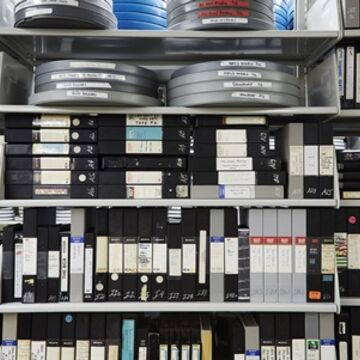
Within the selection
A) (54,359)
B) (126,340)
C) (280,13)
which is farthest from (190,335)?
(280,13)

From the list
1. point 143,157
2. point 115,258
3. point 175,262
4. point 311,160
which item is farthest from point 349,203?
point 115,258

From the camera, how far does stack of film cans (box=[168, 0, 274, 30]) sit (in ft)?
4.37

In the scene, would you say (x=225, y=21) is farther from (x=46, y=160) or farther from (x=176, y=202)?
(x=46, y=160)

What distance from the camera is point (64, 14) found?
49.8 inches

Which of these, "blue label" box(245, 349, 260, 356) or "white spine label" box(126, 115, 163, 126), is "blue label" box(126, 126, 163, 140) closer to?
"white spine label" box(126, 115, 163, 126)

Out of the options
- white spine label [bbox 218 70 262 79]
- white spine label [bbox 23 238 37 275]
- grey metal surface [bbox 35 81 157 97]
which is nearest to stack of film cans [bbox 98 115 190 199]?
grey metal surface [bbox 35 81 157 97]

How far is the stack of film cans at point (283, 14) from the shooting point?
63.3 inches

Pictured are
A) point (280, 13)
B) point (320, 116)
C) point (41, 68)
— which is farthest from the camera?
point (280, 13)

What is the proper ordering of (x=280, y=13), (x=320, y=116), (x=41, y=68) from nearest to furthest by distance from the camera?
(x=41, y=68)
(x=320, y=116)
(x=280, y=13)

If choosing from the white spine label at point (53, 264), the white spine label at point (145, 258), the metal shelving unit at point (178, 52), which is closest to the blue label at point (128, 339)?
the metal shelving unit at point (178, 52)

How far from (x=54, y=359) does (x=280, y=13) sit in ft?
5.27

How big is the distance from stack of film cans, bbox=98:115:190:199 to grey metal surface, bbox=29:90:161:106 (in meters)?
0.07

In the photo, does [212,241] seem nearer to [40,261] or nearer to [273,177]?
[273,177]

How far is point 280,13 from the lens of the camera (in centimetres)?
162
